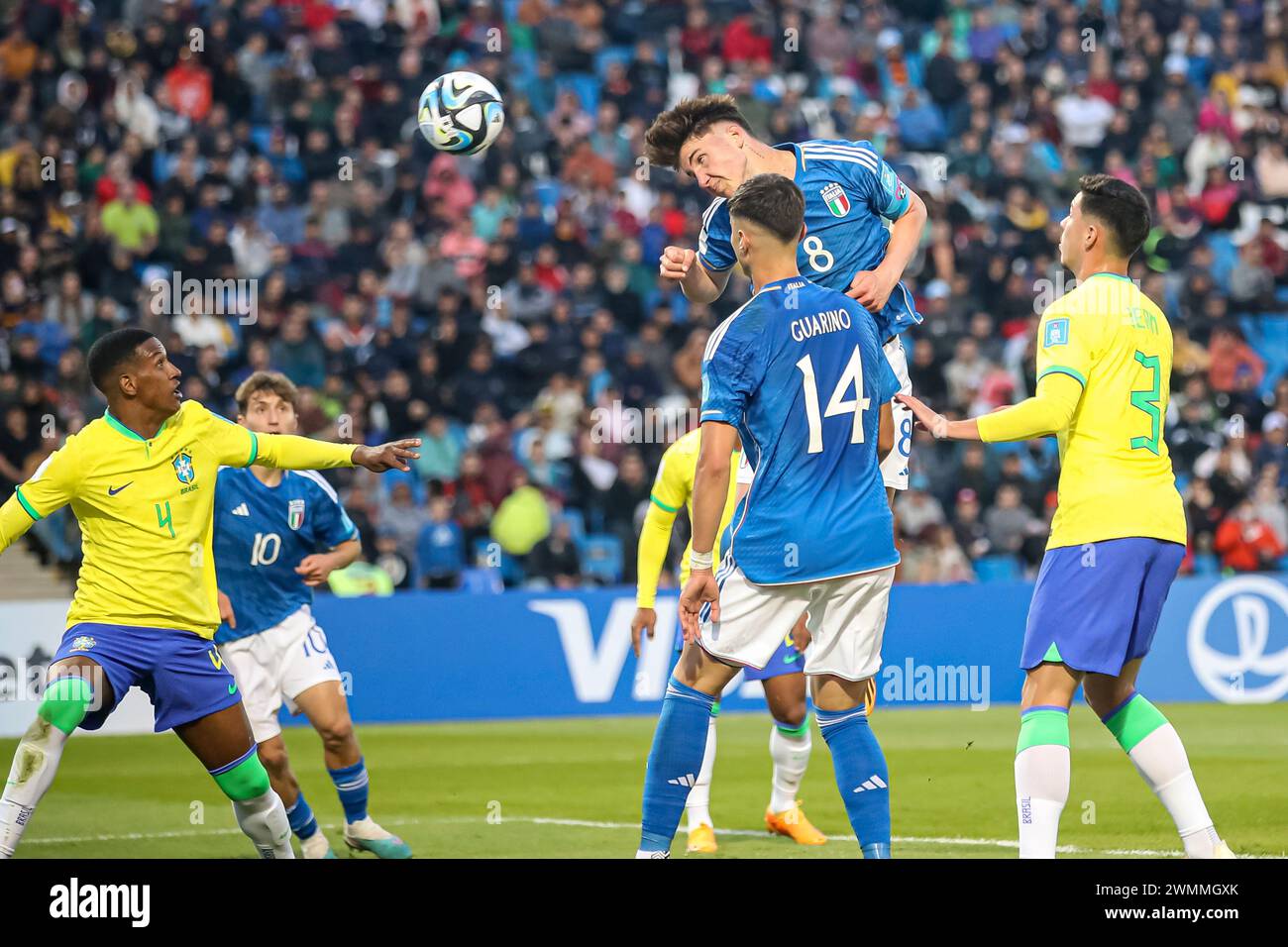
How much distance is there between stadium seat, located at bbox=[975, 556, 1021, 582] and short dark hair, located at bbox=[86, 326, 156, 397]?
10.8 m

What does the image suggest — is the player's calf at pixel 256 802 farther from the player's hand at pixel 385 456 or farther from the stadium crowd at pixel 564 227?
the stadium crowd at pixel 564 227

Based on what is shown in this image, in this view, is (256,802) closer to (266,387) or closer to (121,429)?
(121,429)

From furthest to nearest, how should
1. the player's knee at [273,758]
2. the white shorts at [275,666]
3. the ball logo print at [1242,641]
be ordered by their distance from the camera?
the ball logo print at [1242,641] → the white shorts at [275,666] → the player's knee at [273,758]

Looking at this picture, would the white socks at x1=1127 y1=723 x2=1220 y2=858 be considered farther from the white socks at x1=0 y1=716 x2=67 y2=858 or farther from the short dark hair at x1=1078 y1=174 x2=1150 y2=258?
the white socks at x1=0 y1=716 x2=67 y2=858

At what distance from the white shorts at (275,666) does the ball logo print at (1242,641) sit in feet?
26.9

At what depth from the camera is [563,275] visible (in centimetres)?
1830

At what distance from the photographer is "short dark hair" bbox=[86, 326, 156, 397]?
669 centimetres

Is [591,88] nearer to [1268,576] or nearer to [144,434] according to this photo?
[1268,576]

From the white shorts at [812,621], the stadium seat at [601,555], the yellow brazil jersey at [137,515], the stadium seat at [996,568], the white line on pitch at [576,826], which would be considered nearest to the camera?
the white shorts at [812,621]

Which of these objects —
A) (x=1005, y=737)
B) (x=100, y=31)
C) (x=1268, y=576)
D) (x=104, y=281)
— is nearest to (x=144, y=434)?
(x=1005, y=737)

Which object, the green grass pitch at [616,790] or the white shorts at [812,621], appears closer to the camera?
the white shorts at [812,621]

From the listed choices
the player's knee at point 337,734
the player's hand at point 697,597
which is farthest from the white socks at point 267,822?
the player's hand at point 697,597

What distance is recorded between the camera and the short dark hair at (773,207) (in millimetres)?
6062

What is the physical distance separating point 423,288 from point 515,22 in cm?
472
